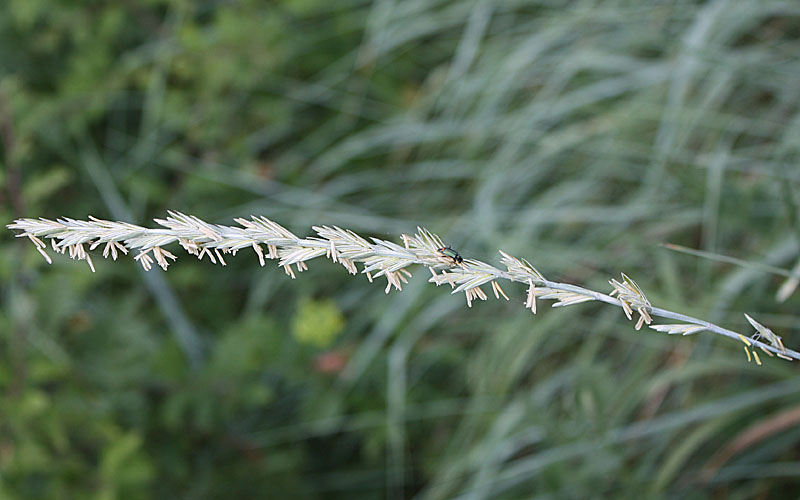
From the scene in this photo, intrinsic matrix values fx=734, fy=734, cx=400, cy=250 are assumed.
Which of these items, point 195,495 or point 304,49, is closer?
point 195,495

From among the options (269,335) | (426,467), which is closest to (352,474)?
(426,467)

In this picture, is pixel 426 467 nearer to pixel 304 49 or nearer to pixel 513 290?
pixel 513 290

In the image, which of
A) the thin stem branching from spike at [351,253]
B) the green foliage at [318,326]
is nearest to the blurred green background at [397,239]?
the green foliage at [318,326]

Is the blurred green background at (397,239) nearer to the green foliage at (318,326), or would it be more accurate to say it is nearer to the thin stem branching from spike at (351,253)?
the green foliage at (318,326)

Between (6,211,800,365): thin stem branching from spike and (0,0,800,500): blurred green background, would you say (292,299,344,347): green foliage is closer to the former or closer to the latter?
(0,0,800,500): blurred green background

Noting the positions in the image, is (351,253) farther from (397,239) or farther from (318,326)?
(397,239)

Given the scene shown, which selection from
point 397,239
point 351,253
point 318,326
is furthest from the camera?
point 397,239

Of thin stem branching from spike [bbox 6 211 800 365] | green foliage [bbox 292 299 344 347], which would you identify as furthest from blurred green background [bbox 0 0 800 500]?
thin stem branching from spike [bbox 6 211 800 365]

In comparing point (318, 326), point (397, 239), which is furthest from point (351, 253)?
point (397, 239)
